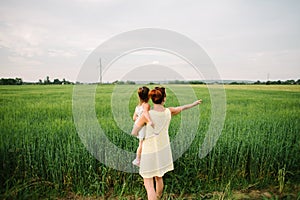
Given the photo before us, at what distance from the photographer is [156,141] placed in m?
2.41

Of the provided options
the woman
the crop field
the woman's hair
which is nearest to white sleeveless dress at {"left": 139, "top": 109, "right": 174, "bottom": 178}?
the woman

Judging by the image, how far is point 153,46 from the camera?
3195mm

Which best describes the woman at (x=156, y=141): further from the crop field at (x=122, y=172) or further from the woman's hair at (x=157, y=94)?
the crop field at (x=122, y=172)

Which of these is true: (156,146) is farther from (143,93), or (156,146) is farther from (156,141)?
(143,93)

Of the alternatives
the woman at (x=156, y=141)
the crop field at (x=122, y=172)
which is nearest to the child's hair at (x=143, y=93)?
the woman at (x=156, y=141)

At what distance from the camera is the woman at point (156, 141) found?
234cm

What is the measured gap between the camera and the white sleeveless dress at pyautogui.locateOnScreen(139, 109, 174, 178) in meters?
2.37

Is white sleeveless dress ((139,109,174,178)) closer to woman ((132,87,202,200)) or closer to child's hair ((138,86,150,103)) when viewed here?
woman ((132,87,202,200))

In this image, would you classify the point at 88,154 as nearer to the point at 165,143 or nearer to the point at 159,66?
the point at 165,143

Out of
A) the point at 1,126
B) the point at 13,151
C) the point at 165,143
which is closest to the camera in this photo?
the point at 165,143

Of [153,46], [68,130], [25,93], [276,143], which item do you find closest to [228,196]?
[276,143]

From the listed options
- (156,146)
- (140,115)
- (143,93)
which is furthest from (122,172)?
(143,93)

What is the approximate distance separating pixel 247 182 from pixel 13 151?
9.34 ft

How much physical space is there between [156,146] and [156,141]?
0.05 metres
